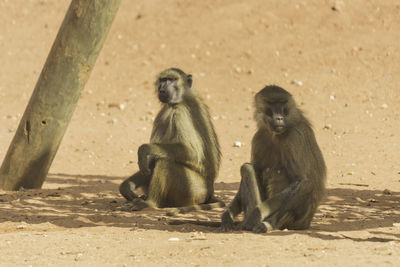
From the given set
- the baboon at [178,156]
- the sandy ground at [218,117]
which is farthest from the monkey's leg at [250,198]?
the baboon at [178,156]

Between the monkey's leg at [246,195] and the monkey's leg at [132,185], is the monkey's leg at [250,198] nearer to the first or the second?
the monkey's leg at [246,195]

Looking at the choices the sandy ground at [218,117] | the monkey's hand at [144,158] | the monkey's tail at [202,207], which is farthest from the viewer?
the monkey's hand at [144,158]

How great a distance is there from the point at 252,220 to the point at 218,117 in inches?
272

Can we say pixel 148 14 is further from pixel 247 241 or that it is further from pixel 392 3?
pixel 247 241

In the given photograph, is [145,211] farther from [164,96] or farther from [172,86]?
[172,86]

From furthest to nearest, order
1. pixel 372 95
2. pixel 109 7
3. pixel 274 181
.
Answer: pixel 372 95
pixel 109 7
pixel 274 181

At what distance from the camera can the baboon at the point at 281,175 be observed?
6.77m

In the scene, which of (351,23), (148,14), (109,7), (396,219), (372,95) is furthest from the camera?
(148,14)

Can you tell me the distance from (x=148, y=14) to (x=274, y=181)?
39.5ft

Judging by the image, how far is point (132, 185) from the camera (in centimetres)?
872

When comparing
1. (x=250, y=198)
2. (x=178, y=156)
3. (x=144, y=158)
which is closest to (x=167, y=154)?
(x=178, y=156)

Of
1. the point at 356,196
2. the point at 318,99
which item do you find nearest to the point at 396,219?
the point at 356,196

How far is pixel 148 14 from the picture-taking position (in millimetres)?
18375

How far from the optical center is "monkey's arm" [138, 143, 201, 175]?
816 centimetres
